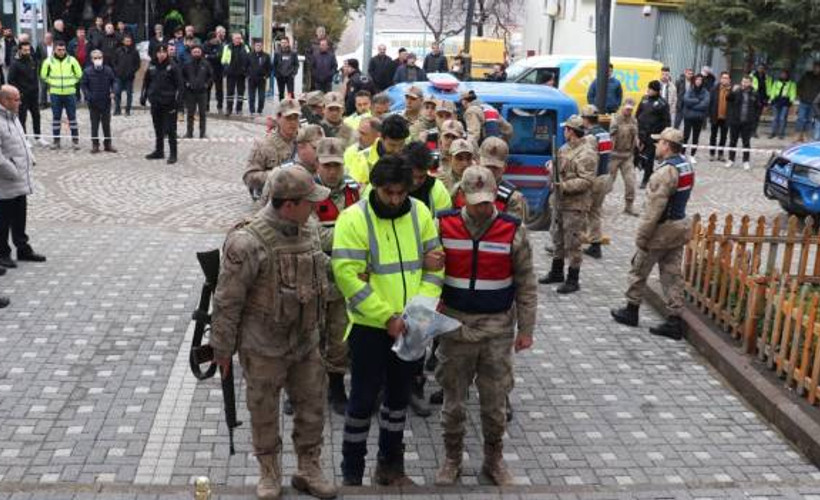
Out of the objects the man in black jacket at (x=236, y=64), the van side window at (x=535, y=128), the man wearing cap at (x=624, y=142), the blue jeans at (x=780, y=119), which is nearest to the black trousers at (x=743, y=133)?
the blue jeans at (x=780, y=119)

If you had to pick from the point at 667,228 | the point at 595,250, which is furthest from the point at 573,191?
the point at 595,250

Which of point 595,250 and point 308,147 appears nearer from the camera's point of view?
point 308,147

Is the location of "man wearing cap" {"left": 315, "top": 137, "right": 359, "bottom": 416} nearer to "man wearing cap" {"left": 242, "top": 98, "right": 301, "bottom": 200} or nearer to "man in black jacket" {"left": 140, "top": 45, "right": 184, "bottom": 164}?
"man wearing cap" {"left": 242, "top": 98, "right": 301, "bottom": 200}

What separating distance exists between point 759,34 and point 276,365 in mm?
22915

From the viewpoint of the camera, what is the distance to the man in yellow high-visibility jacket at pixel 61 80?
Result: 16.4 meters

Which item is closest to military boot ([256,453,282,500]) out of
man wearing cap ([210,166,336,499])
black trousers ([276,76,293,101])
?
man wearing cap ([210,166,336,499])

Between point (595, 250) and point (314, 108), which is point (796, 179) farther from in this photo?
point (314, 108)

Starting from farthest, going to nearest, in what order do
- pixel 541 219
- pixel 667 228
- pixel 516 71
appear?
pixel 516 71, pixel 541 219, pixel 667 228

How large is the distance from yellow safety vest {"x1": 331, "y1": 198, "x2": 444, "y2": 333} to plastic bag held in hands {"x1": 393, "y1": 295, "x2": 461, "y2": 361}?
0.12m

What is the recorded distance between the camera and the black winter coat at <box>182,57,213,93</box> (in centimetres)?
1777

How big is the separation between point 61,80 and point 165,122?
6.92 feet

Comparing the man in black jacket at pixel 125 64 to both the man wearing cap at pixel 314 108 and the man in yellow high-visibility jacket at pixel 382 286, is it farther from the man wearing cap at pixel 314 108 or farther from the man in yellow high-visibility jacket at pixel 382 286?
the man in yellow high-visibility jacket at pixel 382 286

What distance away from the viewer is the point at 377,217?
517cm

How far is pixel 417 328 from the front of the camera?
5051 mm
